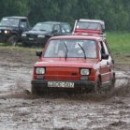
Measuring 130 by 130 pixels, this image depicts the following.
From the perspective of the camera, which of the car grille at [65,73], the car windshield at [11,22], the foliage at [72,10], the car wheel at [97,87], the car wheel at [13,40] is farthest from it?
the foliage at [72,10]

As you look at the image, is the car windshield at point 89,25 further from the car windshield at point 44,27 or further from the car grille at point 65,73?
the car grille at point 65,73

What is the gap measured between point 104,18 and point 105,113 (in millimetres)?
83141

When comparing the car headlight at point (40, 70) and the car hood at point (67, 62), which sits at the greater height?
the car hood at point (67, 62)

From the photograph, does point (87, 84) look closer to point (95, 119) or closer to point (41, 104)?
point (41, 104)

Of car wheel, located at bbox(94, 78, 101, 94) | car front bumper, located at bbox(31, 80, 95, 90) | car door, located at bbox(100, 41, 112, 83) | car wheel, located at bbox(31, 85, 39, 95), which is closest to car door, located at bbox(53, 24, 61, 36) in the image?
car door, located at bbox(100, 41, 112, 83)

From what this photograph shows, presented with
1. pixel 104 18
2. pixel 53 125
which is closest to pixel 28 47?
pixel 53 125

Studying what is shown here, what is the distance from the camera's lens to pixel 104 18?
314ft

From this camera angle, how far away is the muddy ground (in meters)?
11.4

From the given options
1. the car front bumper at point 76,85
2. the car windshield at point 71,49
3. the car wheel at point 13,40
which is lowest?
the car wheel at point 13,40

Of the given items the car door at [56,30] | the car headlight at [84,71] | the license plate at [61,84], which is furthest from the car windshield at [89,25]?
the license plate at [61,84]

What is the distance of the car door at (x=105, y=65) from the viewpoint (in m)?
16.7

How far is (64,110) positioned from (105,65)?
12.7ft

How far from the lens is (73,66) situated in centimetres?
1566

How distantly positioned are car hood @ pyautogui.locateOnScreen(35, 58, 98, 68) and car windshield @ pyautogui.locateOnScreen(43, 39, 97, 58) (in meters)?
0.26
